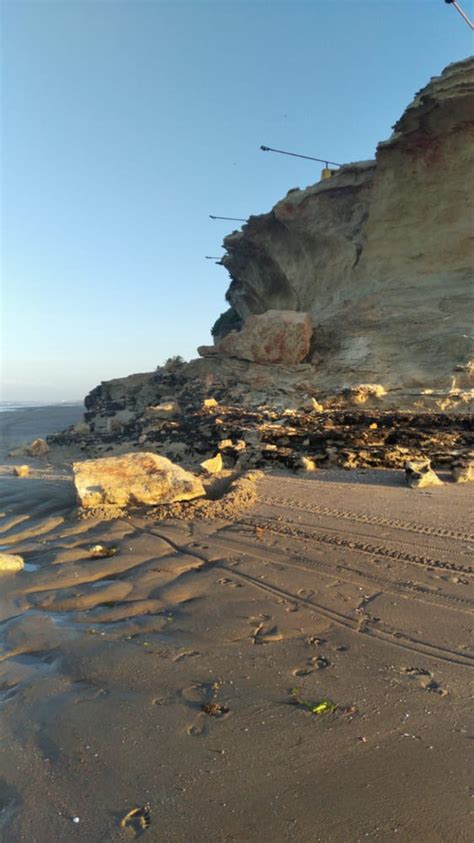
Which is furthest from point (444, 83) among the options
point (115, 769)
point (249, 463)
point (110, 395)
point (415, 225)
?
point (115, 769)

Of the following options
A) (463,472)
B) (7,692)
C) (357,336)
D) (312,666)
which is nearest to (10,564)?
(7,692)

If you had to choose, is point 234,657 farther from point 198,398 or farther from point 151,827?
point 198,398

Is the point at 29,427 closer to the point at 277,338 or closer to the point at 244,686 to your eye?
the point at 277,338

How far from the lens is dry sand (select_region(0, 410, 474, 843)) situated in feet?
5.79

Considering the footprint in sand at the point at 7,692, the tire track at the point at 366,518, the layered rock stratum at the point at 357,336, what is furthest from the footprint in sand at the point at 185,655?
the layered rock stratum at the point at 357,336

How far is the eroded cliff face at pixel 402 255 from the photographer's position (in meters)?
13.1

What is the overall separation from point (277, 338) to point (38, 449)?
7458mm

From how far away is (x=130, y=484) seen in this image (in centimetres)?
611

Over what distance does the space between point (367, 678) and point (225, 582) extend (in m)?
1.45

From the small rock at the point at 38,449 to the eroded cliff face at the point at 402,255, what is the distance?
7.29 meters

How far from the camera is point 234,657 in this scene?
274cm

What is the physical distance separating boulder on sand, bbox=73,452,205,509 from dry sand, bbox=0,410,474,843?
3.97 ft

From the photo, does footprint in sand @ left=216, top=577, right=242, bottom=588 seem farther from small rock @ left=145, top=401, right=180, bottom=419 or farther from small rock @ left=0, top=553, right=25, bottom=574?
small rock @ left=145, top=401, right=180, bottom=419

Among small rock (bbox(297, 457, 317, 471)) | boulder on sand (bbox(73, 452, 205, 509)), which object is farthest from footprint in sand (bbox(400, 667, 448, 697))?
small rock (bbox(297, 457, 317, 471))
